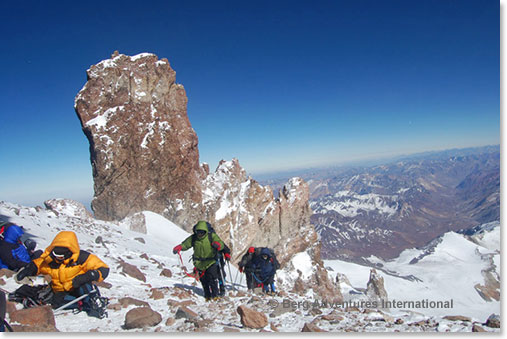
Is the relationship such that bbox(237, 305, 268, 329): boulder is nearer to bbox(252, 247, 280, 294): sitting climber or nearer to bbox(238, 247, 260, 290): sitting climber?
bbox(252, 247, 280, 294): sitting climber

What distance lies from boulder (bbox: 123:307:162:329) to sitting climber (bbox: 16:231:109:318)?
821 millimetres

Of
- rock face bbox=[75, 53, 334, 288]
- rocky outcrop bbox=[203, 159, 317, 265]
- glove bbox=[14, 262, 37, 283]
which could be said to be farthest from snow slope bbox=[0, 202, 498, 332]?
rocky outcrop bbox=[203, 159, 317, 265]

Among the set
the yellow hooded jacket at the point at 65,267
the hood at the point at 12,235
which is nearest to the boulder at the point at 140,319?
the yellow hooded jacket at the point at 65,267

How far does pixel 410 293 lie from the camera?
114062 millimetres

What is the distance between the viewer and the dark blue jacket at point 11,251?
25.5 ft

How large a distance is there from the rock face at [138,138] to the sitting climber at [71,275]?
29.1 metres

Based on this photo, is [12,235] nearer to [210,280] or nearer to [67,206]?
[210,280]

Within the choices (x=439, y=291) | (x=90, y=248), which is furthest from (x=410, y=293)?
(x=90, y=248)

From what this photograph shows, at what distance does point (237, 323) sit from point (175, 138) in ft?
107

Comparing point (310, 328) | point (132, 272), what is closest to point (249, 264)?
point (132, 272)

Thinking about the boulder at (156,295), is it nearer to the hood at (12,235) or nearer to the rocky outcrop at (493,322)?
the hood at (12,235)

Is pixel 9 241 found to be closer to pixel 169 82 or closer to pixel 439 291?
pixel 169 82

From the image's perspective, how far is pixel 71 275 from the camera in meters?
6.21

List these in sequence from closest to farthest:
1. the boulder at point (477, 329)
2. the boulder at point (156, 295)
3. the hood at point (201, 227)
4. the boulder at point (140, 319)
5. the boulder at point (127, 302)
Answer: the boulder at point (477, 329) → the boulder at point (140, 319) → the boulder at point (127, 302) → the boulder at point (156, 295) → the hood at point (201, 227)
